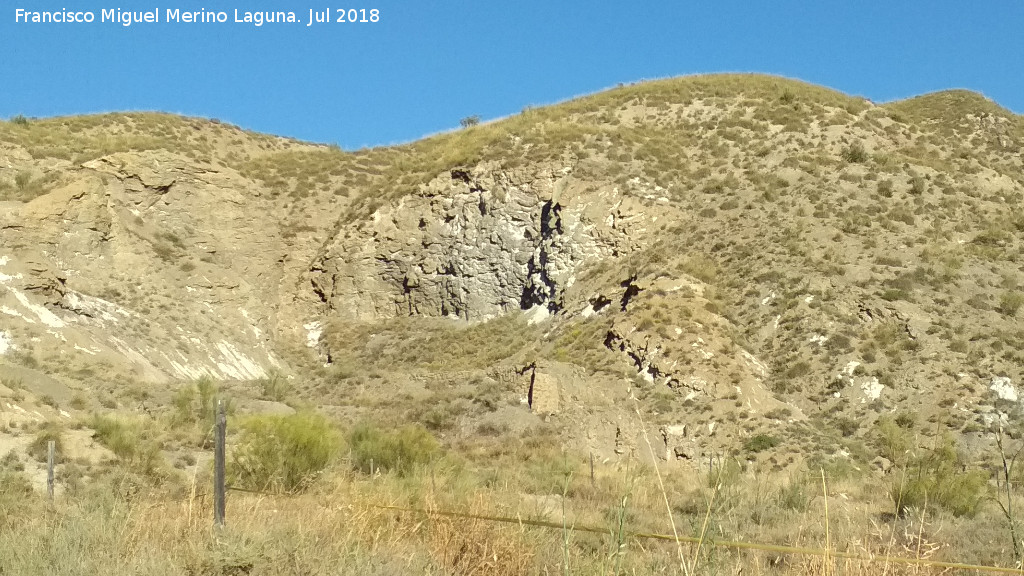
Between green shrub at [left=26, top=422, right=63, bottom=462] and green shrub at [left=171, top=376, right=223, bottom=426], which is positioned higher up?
green shrub at [left=171, top=376, right=223, bottom=426]

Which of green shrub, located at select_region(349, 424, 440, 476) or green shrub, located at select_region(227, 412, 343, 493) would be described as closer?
green shrub, located at select_region(227, 412, 343, 493)

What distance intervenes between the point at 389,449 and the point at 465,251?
22.5 meters

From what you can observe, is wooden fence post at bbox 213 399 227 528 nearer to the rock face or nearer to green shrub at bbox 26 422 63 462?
green shrub at bbox 26 422 63 462

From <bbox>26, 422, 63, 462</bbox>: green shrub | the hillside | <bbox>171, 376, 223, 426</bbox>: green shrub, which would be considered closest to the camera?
<bbox>26, 422, 63, 462</bbox>: green shrub

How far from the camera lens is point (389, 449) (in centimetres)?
1783

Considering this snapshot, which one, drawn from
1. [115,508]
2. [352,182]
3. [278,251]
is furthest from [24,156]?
[115,508]

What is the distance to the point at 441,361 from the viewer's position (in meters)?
35.8

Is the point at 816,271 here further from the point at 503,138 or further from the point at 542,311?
the point at 503,138

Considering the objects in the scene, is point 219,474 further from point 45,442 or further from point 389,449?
point 45,442

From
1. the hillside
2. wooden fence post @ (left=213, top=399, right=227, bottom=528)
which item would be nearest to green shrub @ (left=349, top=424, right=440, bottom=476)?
the hillside

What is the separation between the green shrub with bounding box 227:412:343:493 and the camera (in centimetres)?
1359

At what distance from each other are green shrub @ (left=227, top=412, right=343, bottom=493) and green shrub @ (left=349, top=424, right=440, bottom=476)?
156cm

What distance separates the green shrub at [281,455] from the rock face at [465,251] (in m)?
21.8

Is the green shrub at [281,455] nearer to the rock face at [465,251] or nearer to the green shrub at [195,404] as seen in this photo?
the green shrub at [195,404]
